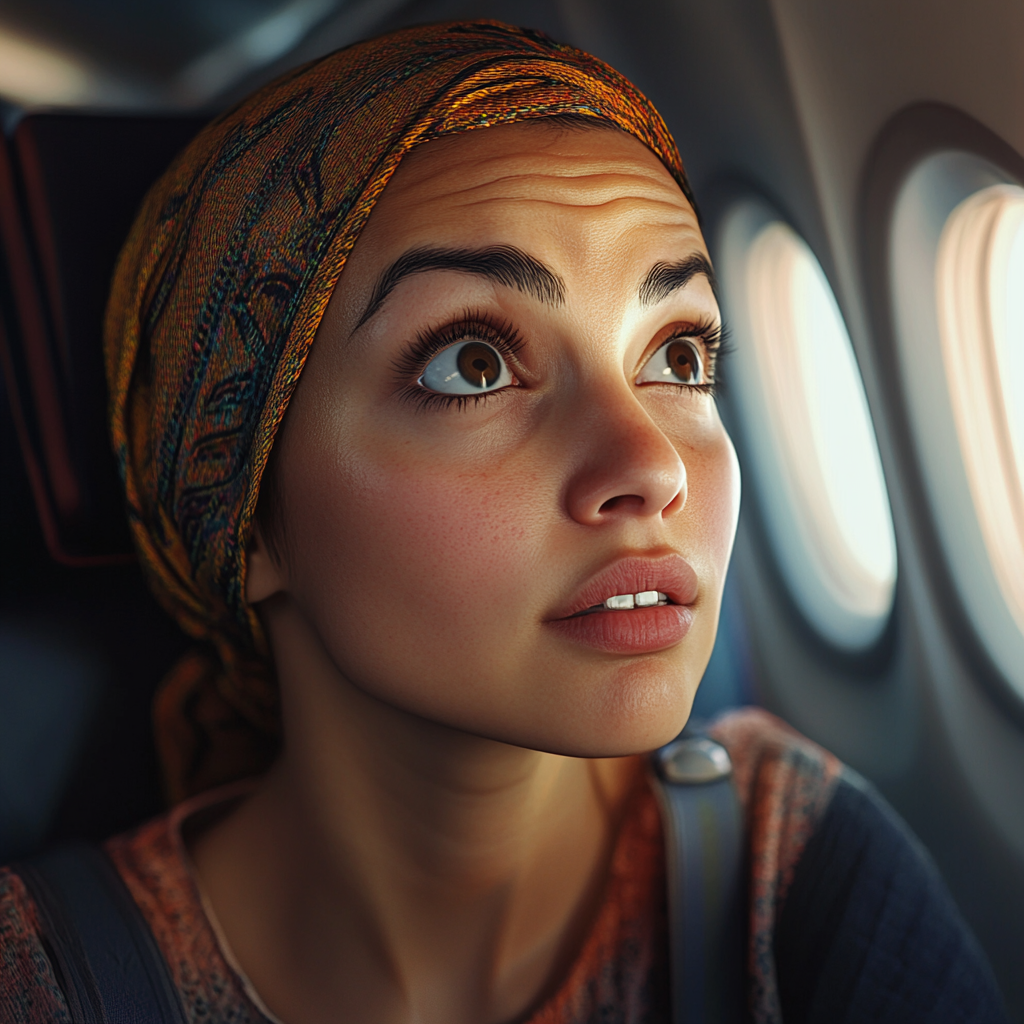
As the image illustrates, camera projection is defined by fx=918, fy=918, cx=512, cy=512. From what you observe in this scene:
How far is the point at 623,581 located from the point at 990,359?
2.01 feet

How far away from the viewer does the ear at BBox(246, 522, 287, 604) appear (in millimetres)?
1080

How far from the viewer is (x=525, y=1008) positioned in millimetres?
1143

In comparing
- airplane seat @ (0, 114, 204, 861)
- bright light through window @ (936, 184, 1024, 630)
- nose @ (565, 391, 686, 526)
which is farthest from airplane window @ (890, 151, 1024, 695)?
airplane seat @ (0, 114, 204, 861)

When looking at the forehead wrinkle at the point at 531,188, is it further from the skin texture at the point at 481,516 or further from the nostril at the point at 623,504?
the nostril at the point at 623,504

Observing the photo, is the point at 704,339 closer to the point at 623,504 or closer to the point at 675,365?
the point at 675,365

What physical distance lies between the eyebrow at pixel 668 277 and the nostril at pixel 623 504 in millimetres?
216

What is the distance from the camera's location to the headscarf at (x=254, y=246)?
95 centimetres

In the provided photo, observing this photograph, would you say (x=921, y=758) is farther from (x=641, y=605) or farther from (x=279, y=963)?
(x=279, y=963)

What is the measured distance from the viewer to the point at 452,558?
87 centimetres

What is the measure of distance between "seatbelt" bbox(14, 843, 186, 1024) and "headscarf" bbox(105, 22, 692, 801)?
34 cm

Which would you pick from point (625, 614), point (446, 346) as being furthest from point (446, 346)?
point (625, 614)

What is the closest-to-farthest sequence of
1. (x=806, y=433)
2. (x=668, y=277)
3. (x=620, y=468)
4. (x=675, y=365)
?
(x=620, y=468) → (x=668, y=277) → (x=675, y=365) → (x=806, y=433)

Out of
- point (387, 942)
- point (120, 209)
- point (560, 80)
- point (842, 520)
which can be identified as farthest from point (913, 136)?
point (387, 942)

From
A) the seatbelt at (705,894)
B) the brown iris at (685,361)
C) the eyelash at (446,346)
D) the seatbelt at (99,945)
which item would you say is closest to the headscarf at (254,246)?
the eyelash at (446,346)
